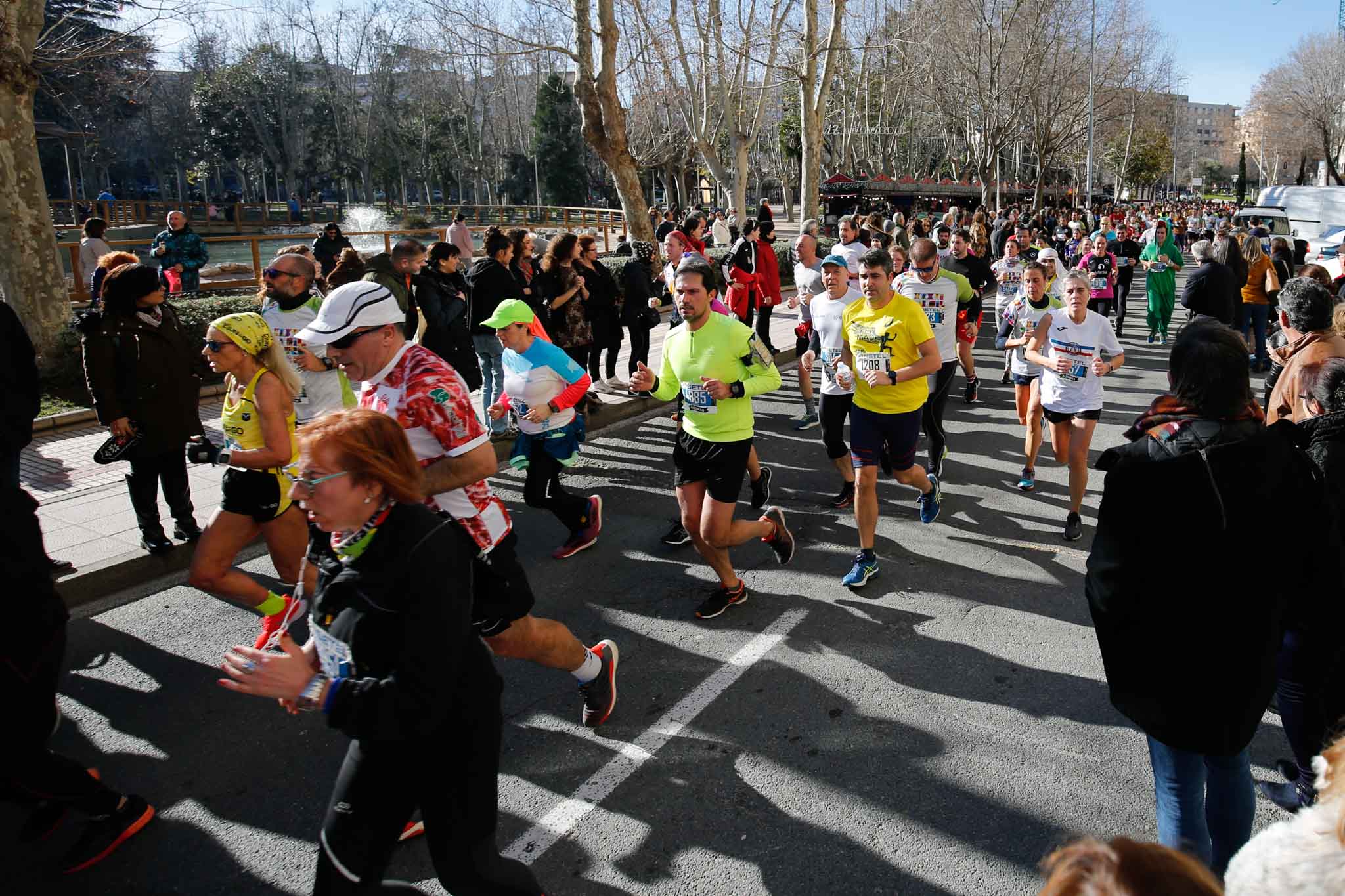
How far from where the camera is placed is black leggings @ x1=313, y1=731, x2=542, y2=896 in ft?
7.35

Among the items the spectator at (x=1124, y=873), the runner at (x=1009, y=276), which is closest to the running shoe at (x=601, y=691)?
the spectator at (x=1124, y=873)

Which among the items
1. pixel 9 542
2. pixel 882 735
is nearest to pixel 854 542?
pixel 882 735

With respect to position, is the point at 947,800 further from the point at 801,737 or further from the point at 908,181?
the point at 908,181

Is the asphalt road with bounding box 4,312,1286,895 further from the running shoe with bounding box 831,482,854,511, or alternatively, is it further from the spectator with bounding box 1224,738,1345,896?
the spectator with bounding box 1224,738,1345,896

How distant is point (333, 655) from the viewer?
222 cm

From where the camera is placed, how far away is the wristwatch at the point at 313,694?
2.18 m

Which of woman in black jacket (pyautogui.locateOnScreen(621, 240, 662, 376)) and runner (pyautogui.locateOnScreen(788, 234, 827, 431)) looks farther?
woman in black jacket (pyautogui.locateOnScreen(621, 240, 662, 376))

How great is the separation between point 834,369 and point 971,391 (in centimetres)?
449

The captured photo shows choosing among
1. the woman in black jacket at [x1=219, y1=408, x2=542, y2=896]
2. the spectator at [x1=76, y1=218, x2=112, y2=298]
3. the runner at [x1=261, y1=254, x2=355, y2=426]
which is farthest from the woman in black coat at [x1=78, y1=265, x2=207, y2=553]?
the spectator at [x1=76, y1=218, x2=112, y2=298]

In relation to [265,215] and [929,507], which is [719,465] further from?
[265,215]

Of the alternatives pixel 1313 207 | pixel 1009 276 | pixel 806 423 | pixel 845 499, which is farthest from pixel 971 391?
pixel 1313 207

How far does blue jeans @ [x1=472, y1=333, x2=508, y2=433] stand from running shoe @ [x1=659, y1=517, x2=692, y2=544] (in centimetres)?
260

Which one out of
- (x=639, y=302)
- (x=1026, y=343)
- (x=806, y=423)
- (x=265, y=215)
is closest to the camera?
(x=1026, y=343)

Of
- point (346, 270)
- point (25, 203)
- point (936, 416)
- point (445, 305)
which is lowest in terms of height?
point (936, 416)
